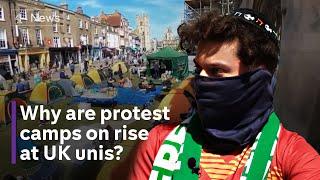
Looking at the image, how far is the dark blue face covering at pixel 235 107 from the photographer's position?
1.20 metres

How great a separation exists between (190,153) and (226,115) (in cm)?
17

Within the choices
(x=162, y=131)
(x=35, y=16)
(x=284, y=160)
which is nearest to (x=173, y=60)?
(x=35, y=16)

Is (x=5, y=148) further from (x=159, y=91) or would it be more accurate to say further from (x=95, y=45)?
(x=95, y=45)

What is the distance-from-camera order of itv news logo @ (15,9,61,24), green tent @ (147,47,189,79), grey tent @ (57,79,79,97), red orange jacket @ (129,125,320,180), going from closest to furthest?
red orange jacket @ (129,125,320,180)
grey tent @ (57,79,79,97)
green tent @ (147,47,189,79)
itv news logo @ (15,9,61,24)

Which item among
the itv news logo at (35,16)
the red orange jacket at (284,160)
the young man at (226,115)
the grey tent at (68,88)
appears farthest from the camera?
the itv news logo at (35,16)

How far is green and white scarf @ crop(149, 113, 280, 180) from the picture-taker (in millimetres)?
1106

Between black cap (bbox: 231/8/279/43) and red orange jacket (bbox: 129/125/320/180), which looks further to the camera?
black cap (bbox: 231/8/279/43)

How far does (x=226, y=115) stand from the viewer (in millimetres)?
1223

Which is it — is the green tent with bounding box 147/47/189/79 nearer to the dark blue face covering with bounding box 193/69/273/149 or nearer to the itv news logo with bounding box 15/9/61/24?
the itv news logo with bounding box 15/9/61/24

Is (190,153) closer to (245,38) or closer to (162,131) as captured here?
(162,131)

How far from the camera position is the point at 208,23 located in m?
1.31

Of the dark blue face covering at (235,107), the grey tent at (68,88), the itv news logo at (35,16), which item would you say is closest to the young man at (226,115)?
the dark blue face covering at (235,107)

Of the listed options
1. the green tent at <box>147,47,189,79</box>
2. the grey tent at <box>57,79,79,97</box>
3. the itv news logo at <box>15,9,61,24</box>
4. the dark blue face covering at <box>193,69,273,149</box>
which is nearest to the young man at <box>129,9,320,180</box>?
the dark blue face covering at <box>193,69,273,149</box>

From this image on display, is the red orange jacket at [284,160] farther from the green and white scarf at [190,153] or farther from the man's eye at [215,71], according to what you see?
the man's eye at [215,71]
